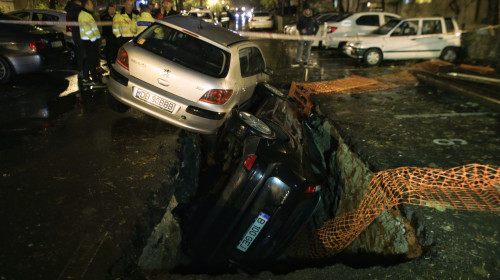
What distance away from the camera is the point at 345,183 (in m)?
4.40

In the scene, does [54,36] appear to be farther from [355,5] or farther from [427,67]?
[355,5]

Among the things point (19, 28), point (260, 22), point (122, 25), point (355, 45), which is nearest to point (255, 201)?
point (122, 25)

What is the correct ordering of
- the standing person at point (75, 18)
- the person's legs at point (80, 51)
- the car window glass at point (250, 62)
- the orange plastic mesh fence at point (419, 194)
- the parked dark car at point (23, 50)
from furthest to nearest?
the person's legs at point (80, 51) → the standing person at point (75, 18) → the parked dark car at point (23, 50) → the car window glass at point (250, 62) → the orange plastic mesh fence at point (419, 194)

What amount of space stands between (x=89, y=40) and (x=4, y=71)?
1.82 m

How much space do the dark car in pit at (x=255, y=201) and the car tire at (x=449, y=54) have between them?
10.6 meters

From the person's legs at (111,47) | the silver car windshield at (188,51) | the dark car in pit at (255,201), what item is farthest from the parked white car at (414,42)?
the dark car in pit at (255,201)

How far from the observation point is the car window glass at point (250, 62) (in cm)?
472

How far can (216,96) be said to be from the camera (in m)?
4.13

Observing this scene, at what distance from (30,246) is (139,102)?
2257mm

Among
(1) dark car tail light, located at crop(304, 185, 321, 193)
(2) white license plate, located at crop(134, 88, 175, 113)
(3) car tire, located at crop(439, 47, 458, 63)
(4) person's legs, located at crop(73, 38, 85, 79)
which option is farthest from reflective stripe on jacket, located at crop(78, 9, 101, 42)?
(3) car tire, located at crop(439, 47, 458, 63)

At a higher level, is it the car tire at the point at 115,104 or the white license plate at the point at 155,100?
the white license plate at the point at 155,100

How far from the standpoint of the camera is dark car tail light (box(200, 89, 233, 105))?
4.10 metres

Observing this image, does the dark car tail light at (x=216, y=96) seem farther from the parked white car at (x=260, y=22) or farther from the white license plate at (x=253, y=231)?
the parked white car at (x=260, y=22)

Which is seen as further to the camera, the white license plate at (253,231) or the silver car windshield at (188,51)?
the silver car windshield at (188,51)
